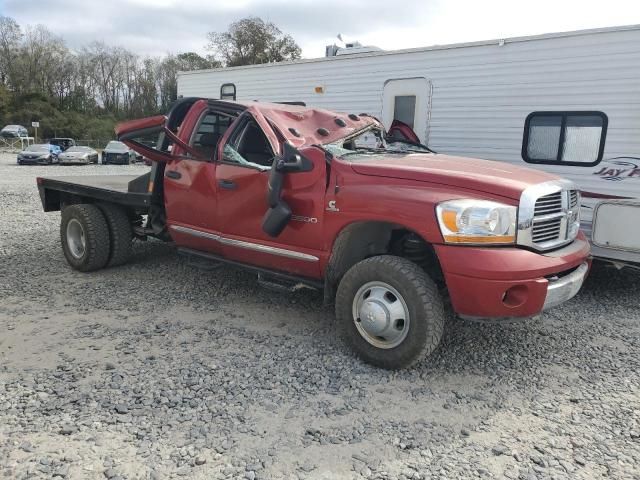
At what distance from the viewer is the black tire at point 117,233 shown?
245 inches

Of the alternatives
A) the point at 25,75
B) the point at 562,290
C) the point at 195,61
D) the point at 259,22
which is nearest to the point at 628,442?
the point at 562,290

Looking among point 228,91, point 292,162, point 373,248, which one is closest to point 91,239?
point 292,162

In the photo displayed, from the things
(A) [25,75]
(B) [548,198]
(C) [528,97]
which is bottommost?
(B) [548,198]

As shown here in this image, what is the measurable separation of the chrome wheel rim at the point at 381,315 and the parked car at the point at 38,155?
2767 cm

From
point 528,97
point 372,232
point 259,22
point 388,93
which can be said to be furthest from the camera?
point 259,22

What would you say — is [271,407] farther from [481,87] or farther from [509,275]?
[481,87]

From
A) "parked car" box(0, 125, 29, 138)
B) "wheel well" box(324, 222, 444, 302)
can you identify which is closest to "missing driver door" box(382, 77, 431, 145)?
"wheel well" box(324, 222, 444, 302)

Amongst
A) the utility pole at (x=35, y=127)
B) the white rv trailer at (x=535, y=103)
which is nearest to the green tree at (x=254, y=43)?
the utility pole at (x=35, y=127)

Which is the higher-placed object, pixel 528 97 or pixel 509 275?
pixel 528 97

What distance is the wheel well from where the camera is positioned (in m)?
4.04

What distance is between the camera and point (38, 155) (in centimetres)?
2717

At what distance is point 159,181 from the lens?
5.53 meters

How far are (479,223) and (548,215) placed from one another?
690mm

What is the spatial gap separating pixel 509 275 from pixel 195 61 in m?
56.3
